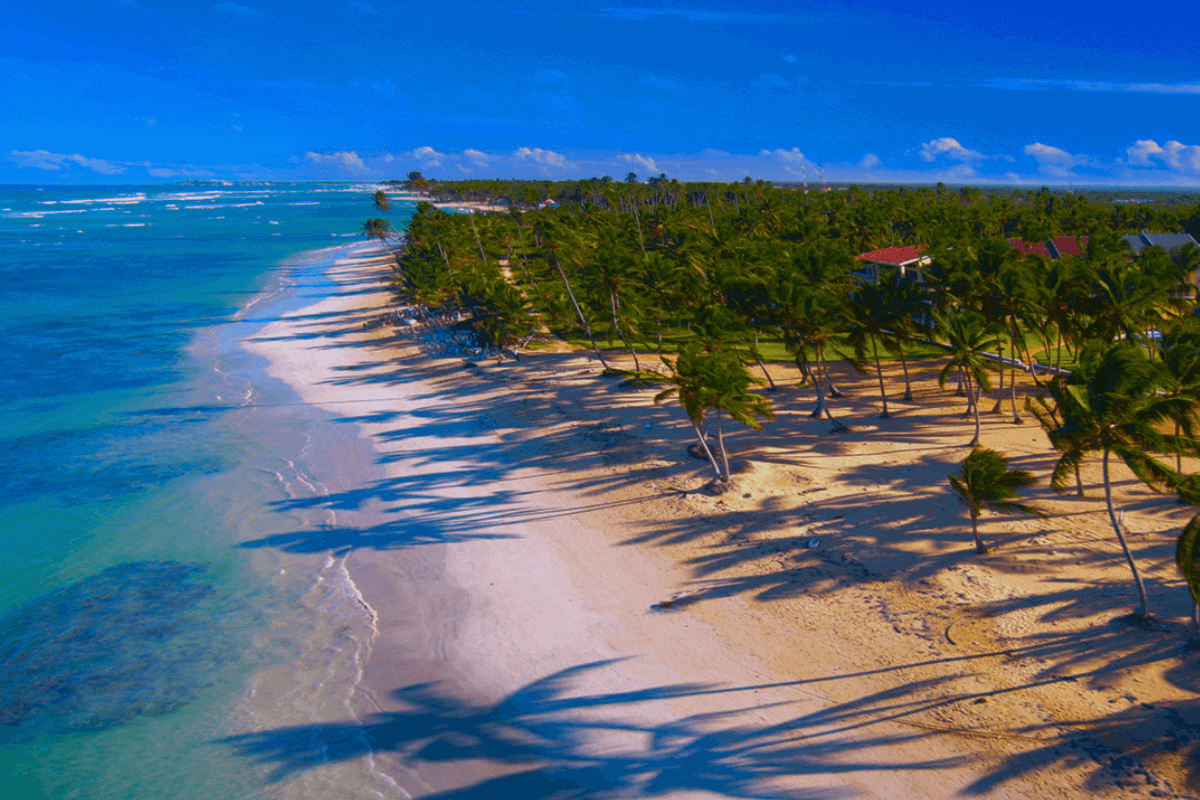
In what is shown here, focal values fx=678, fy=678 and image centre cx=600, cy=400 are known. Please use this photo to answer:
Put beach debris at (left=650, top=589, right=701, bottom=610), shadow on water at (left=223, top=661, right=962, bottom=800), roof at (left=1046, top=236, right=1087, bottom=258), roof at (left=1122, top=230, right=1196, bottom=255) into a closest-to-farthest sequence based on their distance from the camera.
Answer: shadow on water at (left=223, top=661, right=962, bottom=800)
beach debris at (left=650, top=589, right=701, bottom=610)
roof at (left=1046, top=236, right=1087, bottom=258)
roof at (left=1122, top=230, right=1196, bottom=255)

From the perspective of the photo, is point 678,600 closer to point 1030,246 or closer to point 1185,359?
point 1185,359

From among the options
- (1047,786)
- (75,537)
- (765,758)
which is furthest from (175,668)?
(1047,786)

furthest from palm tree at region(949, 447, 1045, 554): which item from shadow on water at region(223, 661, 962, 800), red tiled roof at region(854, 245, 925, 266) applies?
red tiled roof at region(854, 245, 925, 266)

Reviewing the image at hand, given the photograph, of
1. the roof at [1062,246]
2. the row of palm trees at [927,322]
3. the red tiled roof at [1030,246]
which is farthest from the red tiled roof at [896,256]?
the roof at [1062,246]

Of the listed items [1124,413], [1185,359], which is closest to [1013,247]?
[1185,359]

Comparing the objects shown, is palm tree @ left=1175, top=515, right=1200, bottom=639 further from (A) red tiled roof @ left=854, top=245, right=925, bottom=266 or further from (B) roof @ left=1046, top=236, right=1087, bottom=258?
(B) roof @ left=1046, top=236, right=1087, bottom=258

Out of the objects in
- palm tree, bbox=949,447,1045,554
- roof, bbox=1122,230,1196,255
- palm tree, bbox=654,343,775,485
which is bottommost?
palm tree, bbox=949,447,1045,554
